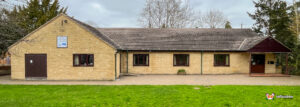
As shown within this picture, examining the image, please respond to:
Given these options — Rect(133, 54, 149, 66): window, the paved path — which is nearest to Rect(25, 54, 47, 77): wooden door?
the paved path

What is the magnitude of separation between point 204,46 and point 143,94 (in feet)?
38.0

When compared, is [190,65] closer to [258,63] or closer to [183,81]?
[183,81]

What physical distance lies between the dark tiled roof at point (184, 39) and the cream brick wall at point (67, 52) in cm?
396

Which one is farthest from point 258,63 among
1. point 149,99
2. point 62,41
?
point 62,41

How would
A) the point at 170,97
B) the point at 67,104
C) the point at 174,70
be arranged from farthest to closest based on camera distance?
the point at 174,70
the point at 170,97
the point at 67,104

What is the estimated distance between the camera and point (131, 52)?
58.6 ft

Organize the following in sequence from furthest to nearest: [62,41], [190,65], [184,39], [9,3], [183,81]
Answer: [184,39], [190,65], [62,41], [183,81], [9,3]

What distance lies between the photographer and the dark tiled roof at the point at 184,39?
58.1 ft

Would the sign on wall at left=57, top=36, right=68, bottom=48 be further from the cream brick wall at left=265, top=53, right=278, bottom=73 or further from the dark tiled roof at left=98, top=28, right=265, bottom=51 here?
the cream brick wall at left=265, top=53, right=278, bottom=73

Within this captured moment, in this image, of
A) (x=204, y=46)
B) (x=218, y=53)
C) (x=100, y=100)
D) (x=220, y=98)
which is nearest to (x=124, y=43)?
(x=204, y=46)

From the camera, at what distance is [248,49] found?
16.2 m

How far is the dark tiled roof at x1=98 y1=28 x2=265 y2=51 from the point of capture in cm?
1772

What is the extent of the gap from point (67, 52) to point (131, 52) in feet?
20.4

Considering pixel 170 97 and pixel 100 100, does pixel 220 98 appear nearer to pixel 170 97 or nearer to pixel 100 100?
pixel 170 97
